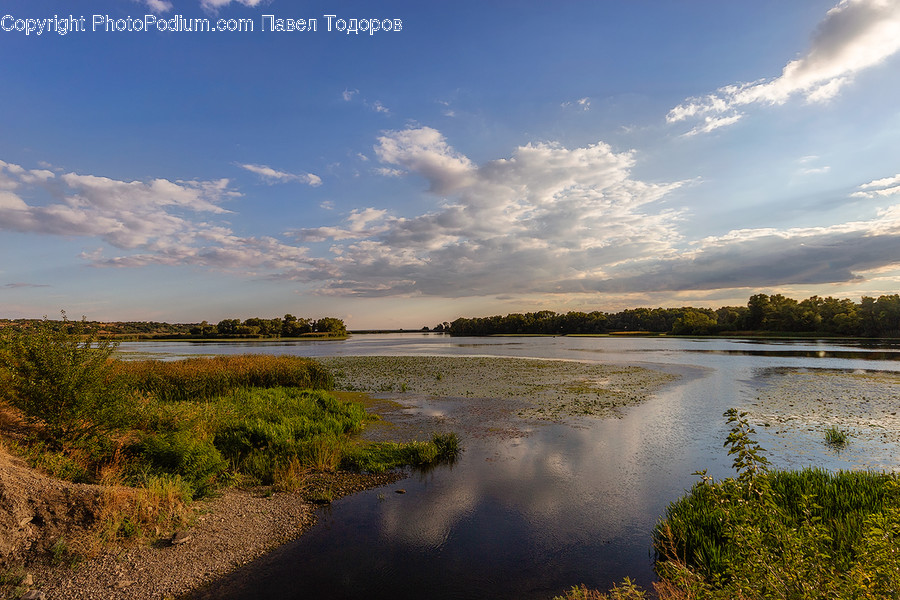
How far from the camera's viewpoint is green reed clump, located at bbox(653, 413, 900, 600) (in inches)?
174

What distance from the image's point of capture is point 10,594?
729 centimetres

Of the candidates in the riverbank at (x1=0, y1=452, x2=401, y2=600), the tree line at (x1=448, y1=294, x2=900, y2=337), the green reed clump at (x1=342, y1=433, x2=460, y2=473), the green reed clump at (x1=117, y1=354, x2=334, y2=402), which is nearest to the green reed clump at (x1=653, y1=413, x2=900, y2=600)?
the green reed clump at (x1=342, y1=433, x2=460, y2=473)

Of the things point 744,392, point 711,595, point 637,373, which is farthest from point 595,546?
point 637,373

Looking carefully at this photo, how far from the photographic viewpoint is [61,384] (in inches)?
484

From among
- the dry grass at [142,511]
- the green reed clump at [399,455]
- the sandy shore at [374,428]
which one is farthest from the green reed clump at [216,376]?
the dry grass at [142,511]

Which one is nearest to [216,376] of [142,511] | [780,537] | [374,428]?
[374,428]

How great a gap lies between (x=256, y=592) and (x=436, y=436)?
9781 millimetres

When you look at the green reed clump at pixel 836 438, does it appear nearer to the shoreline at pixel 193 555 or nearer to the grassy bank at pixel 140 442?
the grassy bank at pixel 140 442

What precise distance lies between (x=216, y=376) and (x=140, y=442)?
14723 millimetres

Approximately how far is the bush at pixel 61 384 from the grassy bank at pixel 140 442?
29 millimetres

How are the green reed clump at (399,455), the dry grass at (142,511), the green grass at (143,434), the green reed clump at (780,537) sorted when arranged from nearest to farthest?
the green reed clump at (780,537)
the dry grass at (142,511)
the green grass at (143,434)
the green reed clump at (399,455)

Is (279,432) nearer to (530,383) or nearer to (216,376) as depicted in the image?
(216,376)

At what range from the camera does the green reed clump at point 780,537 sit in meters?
4.43

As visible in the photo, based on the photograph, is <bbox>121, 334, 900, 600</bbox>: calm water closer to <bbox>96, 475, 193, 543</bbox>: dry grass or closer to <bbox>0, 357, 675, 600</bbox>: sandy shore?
<bbox>0, 357, 675, 600</bbox>: sandy shore
